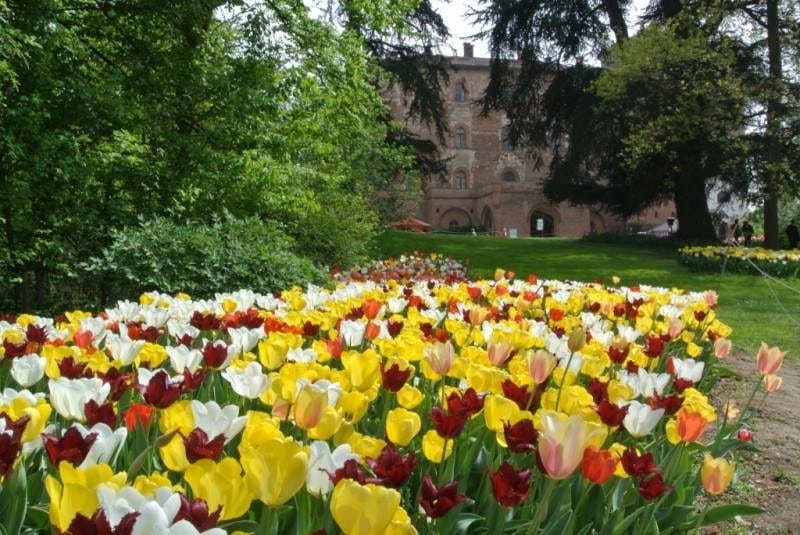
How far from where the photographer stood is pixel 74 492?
1.05m

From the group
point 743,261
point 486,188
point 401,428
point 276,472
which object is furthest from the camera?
point 486,188

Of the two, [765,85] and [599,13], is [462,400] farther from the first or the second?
[599,13]

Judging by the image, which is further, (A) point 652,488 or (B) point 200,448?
(A) point 652,488

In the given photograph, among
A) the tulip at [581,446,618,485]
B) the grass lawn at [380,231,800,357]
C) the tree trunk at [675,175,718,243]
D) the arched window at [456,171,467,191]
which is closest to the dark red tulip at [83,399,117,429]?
the tulip at [581,446,618,485]

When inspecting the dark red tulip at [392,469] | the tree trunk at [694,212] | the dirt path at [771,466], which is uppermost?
the tree trunk at [694,212]

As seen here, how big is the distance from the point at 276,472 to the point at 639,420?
1.10 m

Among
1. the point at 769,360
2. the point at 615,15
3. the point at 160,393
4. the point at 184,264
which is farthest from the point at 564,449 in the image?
the point at 615,15

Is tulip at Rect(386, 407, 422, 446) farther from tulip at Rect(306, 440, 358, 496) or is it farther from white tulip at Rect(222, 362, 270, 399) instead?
white tulip at Rect(222, 362, 270, 399)

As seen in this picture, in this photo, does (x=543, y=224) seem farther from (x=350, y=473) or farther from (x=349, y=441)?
(x=350, y=473)

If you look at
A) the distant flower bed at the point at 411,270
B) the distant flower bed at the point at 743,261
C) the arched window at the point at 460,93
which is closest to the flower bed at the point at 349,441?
the distant flower bed at the point at 411,270

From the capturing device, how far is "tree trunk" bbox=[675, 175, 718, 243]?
23.4m

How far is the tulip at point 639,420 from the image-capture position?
6.11 feet

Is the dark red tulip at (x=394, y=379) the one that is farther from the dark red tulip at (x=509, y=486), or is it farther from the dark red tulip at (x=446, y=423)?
the dark red tulip at (x=509, y=486)

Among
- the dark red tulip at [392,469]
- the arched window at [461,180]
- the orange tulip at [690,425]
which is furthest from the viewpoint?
the arched window at [461,180]
